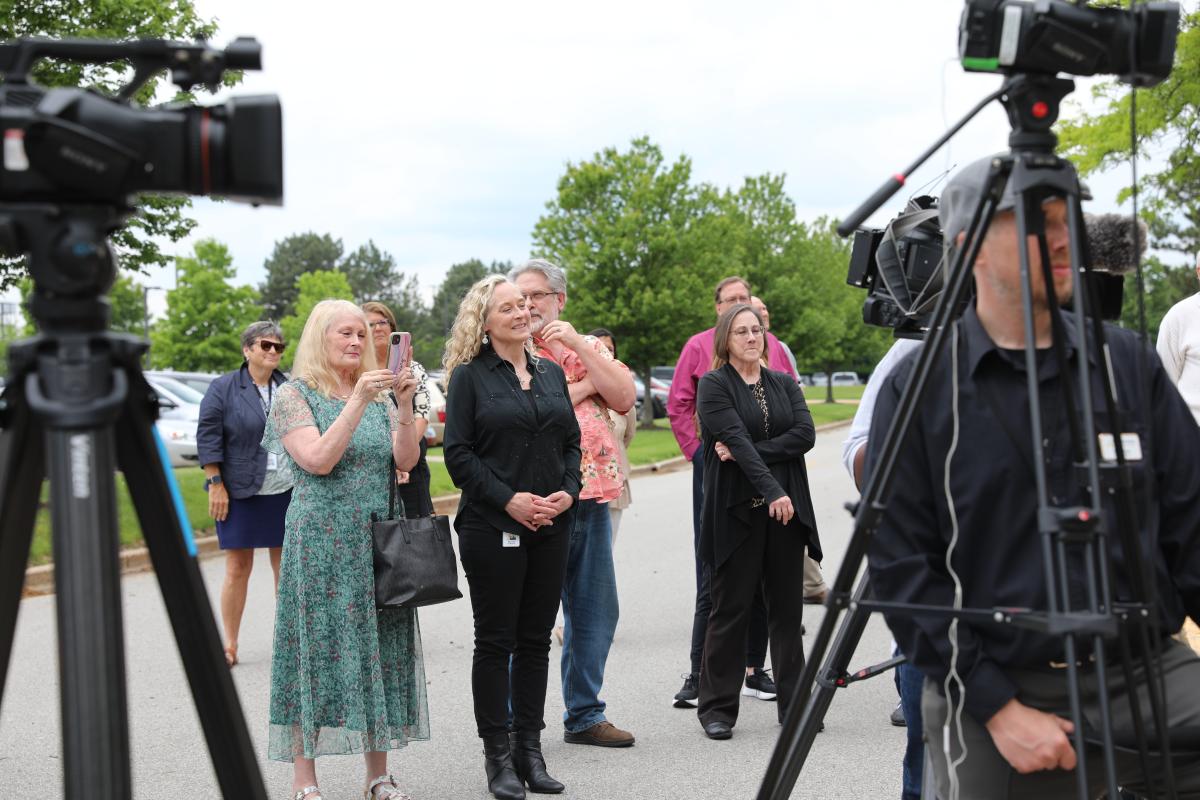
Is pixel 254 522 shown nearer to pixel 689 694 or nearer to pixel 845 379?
pixel 689 694

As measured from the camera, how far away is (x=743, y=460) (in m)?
5.70

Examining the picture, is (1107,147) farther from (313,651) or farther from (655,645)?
(313,651)

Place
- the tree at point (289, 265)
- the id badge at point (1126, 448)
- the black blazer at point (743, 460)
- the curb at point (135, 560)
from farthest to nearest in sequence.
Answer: the tree at point (289, 265)
the curb at point (135, 560)
the black blazer at point (743, 460)
the id badge at point (1126, 448)

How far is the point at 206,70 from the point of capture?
2.04 m

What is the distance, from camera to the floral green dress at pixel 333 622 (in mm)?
4629

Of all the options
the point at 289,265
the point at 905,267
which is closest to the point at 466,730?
the point at 905,267

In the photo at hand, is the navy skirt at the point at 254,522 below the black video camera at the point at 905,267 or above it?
below

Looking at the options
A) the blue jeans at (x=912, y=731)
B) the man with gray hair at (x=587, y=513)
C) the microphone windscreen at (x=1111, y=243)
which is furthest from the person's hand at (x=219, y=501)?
the microphone windscreen at (x=1111, y=243)

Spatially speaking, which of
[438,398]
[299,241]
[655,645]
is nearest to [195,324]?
[438,398]

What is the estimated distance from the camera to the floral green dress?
4.63 m

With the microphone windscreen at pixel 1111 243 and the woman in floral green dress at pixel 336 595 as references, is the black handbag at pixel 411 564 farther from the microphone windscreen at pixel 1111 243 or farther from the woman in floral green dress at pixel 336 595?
the microphone windscreen at pixel 1111 243

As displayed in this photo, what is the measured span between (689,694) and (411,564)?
6.86 feet

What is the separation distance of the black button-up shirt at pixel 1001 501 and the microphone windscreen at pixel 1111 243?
3.09ft

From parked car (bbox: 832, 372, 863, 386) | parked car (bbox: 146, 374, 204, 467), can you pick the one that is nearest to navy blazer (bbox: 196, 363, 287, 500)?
parked car (bbox: 146, 374, 204, 467)
